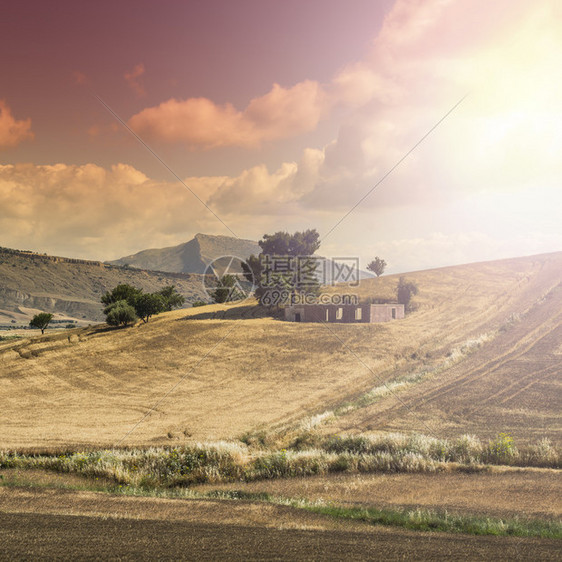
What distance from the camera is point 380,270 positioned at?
81.8 metres

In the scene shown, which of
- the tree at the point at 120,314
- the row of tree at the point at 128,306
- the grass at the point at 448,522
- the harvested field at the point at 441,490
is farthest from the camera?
the row of tree at the point at 128,306

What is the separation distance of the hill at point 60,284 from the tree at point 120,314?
93483mm

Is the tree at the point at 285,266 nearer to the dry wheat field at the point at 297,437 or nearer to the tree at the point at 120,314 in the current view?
the dry wheat field at the point at 297,437

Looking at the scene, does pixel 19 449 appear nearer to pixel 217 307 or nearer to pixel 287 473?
pixel 287 473

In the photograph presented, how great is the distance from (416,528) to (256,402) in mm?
14709

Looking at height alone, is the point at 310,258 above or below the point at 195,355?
above

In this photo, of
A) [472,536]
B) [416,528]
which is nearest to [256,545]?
[416,528]

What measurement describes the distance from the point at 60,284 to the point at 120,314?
133 m

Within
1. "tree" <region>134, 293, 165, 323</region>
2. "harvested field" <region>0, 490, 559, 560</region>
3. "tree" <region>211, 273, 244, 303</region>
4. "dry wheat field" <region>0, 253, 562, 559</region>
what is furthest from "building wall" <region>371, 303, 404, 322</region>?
"harvested field" <region>0, 490, 559, 560</region>

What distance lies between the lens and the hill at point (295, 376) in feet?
56.4

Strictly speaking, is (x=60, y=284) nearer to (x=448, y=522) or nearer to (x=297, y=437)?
(x=297, y=437)

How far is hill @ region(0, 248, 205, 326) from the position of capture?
13688 cm

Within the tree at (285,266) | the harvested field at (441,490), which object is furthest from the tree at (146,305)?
the harvested field at (441,490)

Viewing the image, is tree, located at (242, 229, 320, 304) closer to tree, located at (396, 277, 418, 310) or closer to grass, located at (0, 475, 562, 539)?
tree, located at (396, 277, 418, 310)
